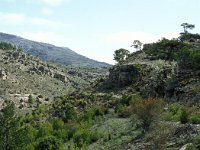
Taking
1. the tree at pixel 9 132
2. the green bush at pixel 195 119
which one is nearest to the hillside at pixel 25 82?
the tree at pixel 9 132

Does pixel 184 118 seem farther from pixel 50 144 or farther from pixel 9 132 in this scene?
pixel 9 132

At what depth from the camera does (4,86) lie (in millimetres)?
161000

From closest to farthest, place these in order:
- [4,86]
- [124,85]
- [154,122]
A: [154,122] < [124,85] < [4,86]

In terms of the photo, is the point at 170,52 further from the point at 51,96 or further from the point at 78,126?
the point at 51,96

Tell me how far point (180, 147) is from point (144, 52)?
2803 inches

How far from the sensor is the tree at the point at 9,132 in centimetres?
4747

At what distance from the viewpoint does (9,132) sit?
4900cm

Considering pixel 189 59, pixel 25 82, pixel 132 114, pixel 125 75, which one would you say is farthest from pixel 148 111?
pixel 25 82

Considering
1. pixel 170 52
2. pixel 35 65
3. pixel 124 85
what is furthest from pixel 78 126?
pixel 35 65

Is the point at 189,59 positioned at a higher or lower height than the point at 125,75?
higher

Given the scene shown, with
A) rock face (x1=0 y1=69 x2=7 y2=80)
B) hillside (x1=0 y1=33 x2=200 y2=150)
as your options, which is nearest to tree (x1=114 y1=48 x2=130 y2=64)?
hillside (x1=0 y1=33 x2=200 y2=150)

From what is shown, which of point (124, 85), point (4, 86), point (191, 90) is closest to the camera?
point (191, 90)

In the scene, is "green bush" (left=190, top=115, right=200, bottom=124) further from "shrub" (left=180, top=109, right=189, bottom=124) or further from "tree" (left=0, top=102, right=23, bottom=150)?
"tree" (left=0, top=102, right=23, bottom=150)

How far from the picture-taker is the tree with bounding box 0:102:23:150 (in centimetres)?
4747
